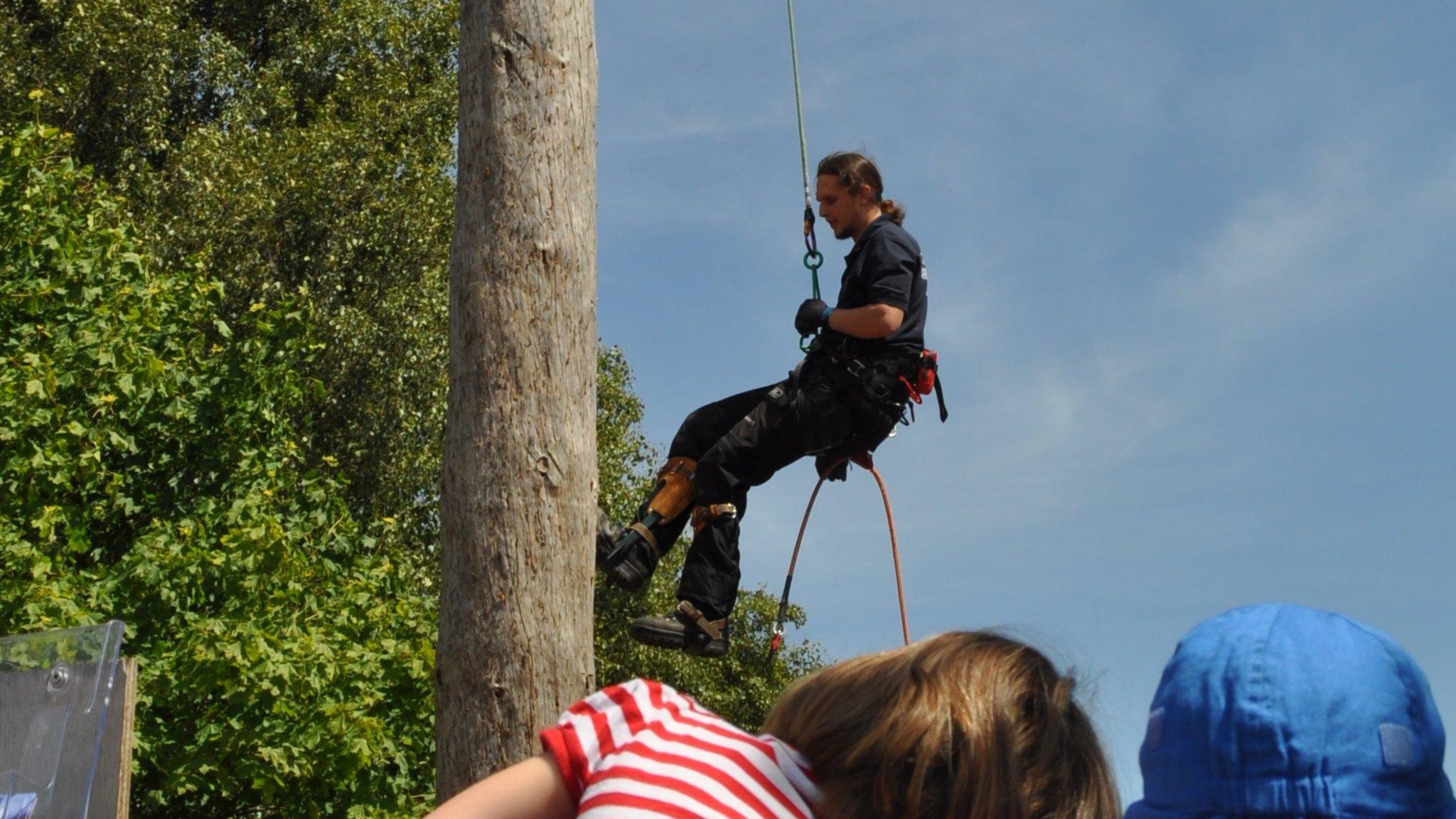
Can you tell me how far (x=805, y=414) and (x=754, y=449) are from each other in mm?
242

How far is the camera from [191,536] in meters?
11.7

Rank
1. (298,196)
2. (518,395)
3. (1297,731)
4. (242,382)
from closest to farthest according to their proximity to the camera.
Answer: (1297,731), (518,395), (242,382), (298,196)

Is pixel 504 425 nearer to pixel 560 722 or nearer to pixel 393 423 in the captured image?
pixel 560 722

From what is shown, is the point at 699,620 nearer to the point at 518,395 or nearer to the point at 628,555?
the point at 628,555

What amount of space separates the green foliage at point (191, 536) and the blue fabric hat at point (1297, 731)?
31.9 feet

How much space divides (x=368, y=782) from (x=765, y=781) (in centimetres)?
1032

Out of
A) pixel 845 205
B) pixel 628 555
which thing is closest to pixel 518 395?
pixel 628 555

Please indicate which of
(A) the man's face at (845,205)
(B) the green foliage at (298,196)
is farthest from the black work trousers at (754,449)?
(B) the green foliage at (298,196)

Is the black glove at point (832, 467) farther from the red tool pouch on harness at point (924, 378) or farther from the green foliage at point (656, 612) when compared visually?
the green foliage at point (656, 612)

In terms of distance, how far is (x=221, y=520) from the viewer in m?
11.9

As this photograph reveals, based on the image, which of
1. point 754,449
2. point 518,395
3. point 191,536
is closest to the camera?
point 518,395

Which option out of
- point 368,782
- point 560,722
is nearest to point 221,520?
point 368,782

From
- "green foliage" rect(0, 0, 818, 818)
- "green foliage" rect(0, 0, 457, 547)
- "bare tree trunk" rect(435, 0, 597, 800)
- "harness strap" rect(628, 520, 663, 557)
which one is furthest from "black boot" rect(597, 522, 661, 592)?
"green foliage" rect(0, 0, 457, 547)

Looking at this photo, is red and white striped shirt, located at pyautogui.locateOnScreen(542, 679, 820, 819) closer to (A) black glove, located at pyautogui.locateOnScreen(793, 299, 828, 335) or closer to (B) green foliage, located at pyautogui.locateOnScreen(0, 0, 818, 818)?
(A) black glove, located at pyautogui.locateOnScreen(793, 299, 828, 335)
